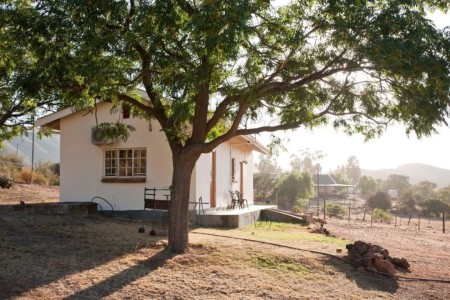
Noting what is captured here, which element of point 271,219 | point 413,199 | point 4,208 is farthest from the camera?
point 413,199

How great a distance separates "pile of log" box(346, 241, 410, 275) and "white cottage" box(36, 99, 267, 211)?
6046mm

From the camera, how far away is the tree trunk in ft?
28.7

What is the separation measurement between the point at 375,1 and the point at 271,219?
38.7 feet

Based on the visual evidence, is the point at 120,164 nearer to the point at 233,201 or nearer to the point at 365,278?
the point at 233,201

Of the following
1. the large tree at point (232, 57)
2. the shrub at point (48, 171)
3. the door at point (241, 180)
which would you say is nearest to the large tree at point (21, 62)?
the large tree at point (232, 57)

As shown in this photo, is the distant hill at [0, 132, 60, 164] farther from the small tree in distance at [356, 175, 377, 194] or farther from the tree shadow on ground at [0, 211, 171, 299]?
the small tree in distance at [356, 175, 377, 194]

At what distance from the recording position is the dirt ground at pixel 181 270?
6.68m

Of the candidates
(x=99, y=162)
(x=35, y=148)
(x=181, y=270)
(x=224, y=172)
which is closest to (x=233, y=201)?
(x=224, y=172)

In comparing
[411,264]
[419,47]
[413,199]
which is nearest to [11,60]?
[419,47]

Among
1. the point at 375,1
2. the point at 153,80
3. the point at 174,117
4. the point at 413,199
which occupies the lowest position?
the point at 413,199

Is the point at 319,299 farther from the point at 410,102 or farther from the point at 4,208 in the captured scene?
the point at 4,208

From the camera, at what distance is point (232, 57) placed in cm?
678

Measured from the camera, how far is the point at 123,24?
8.06 metres

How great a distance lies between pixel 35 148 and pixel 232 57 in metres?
106
